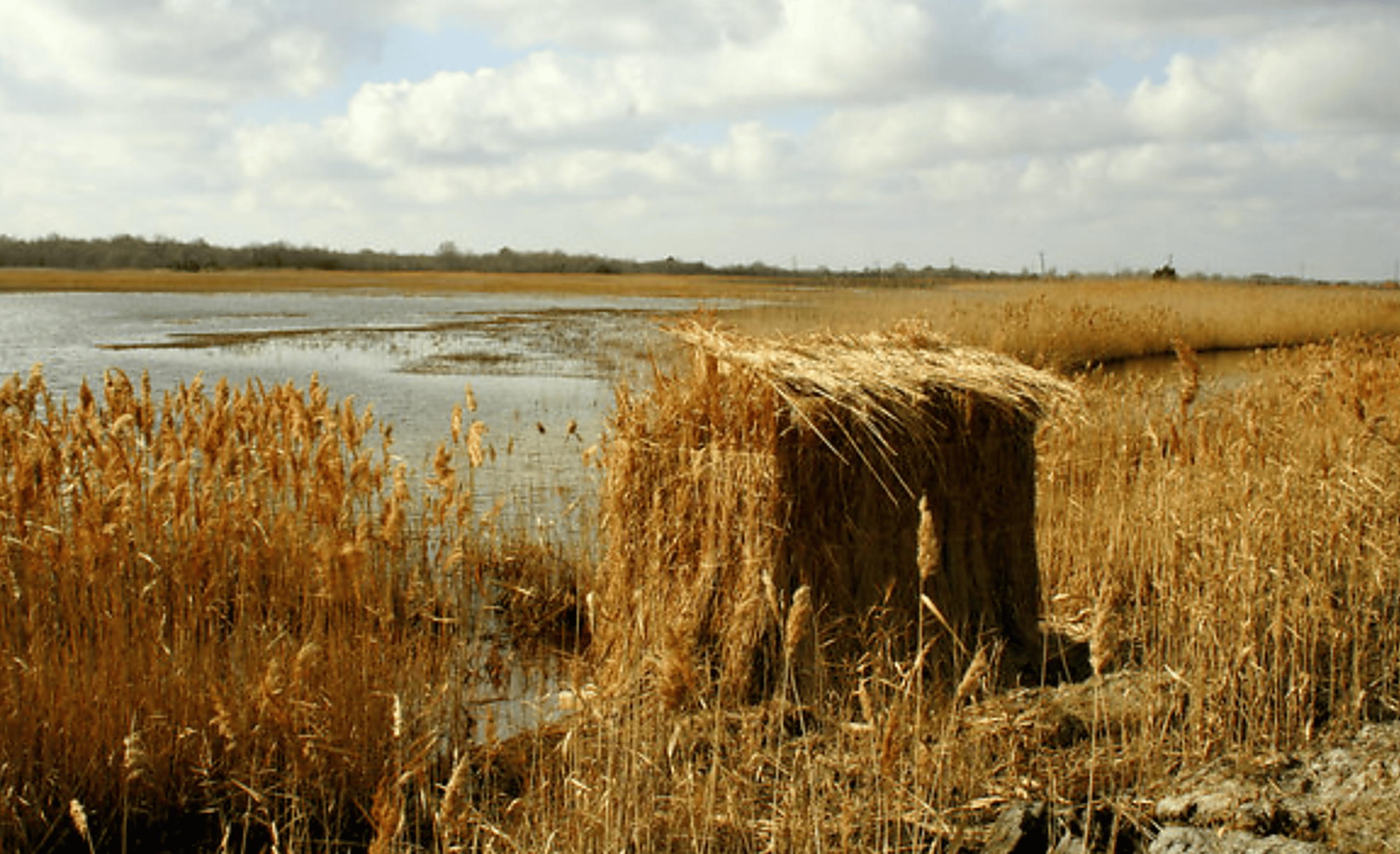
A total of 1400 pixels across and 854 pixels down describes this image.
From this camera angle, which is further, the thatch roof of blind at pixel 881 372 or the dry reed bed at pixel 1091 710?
the thatch roof of blind at pixel 881 372

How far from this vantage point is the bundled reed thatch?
4.56 meters

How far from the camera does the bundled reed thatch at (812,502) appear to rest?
4.56 m

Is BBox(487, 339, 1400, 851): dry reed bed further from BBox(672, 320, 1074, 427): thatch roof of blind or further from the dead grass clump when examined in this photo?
BBox(672, 320, 1074, 427): thatch roof of blind

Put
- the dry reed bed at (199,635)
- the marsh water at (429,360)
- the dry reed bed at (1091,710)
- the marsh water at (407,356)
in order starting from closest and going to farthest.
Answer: the dry reed bed at (1091,710) → the dry reed bed at (199,635) → the marsh water at (429,360) → the marsh water at (407,356)

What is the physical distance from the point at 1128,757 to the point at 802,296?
38129 millimetres

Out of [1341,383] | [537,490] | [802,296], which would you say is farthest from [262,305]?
[1341,383]

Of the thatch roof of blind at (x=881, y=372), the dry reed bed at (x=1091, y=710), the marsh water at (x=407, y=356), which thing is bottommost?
the dry reed bed at (x=1091, y=710)

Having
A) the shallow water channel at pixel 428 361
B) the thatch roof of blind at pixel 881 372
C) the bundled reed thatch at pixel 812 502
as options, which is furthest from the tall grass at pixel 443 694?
the thatch roof of blind at pixel 881 372

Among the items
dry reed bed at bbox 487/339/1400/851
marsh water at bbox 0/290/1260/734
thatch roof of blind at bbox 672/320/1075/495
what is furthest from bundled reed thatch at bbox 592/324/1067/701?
marsh water at bbox 0/290/1260/734

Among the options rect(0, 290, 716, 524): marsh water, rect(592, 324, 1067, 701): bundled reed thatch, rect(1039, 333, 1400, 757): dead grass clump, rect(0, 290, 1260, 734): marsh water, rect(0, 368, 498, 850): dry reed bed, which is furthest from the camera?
rect(0, 290, 716, 524): marsh water

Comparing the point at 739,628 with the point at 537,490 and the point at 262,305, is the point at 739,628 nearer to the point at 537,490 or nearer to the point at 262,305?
the point at 537,490

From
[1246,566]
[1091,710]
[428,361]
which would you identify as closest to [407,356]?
[428,361]

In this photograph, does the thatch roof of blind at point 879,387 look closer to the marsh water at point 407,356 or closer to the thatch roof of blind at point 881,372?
the thatch roof of blind at point 881,372

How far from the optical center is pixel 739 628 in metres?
4.57
